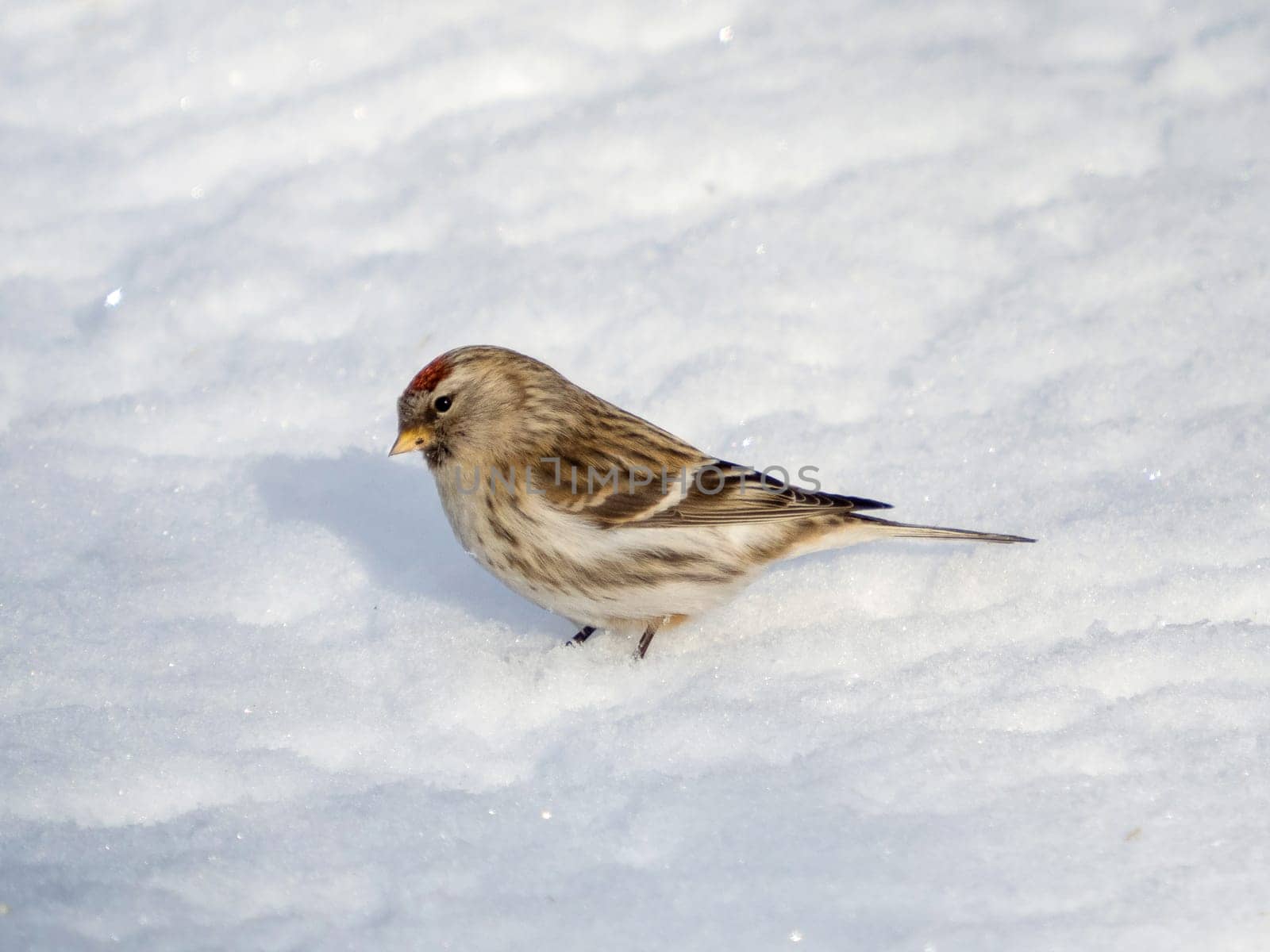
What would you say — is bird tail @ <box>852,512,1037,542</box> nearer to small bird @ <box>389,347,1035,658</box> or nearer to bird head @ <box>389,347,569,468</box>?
small bird @ <box>389,347,1035,658</box>

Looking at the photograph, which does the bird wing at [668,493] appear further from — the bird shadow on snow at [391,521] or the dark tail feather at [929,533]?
the bird shadow on snow at [391,521]

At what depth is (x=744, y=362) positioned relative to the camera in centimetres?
473

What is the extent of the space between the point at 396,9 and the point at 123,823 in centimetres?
429

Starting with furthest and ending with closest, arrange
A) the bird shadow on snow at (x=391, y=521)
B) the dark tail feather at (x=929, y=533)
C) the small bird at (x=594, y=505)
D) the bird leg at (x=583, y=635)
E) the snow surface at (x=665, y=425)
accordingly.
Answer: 1. the bird shadow on snow at (x=391, y=521)
2. the bird leg at (x=583, y=635)
3. the dark tail feather at (x=929, y=533)
4. the small bird at (x=594, y=505)
5. the snow surface at (x=665, y=425)

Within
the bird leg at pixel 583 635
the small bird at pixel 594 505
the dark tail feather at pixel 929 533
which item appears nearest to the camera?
the small bird at pixel 594 505

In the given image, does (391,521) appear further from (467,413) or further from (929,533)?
(929,533)

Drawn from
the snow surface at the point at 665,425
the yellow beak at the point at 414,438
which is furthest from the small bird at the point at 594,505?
the snow surface at the point at 665,425

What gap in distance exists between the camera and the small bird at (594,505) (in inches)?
145

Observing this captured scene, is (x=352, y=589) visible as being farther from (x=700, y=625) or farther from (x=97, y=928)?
(x=97, y=928)

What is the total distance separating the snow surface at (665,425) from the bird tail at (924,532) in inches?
5.0

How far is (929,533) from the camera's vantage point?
3.83 meters

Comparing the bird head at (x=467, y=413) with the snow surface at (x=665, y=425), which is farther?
the bird head at (x=467, y=413)

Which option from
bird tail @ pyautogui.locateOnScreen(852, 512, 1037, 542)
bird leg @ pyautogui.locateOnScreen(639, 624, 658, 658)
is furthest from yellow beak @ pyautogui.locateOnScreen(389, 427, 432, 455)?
bird tail @ pyautogui.locateOnScreen(852, 512, 1037, 542)

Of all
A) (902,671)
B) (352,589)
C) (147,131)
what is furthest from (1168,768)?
(147,131)
